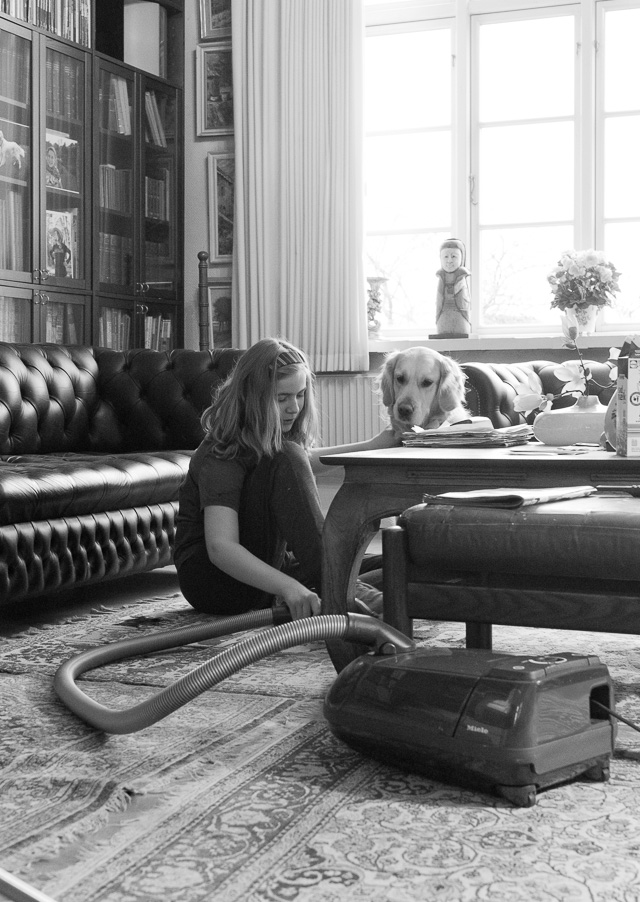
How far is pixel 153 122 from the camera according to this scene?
18.5 feet

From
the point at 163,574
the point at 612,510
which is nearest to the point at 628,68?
the point at 163,574

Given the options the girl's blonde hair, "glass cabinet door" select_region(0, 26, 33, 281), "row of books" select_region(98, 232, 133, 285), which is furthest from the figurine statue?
the girl's blonde hair

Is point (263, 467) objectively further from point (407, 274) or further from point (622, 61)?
point (622, 61)

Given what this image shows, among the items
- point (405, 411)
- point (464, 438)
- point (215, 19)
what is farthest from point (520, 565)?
point (215, 19)

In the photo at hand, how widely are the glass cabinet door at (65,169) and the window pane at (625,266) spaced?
2.64 metres

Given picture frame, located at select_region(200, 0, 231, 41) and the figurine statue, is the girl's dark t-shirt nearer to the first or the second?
the figurine statue

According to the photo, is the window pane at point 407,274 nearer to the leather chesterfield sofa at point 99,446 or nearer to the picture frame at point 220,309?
the picture frame at point 220,309

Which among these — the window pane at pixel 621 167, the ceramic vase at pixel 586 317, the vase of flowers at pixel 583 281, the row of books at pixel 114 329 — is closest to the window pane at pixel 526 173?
the window pane at pixel 621 167

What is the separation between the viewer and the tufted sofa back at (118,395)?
12.8ft

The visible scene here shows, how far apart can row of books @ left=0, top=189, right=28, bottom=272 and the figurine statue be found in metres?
2.03

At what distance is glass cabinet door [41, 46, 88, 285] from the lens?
4891 mm

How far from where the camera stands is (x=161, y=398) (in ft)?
13.5

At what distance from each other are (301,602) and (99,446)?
87.8 inches

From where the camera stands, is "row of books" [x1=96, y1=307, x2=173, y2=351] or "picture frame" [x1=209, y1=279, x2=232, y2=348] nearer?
"row of books" [x1=96, y1=307, x2=173, y2=351]
